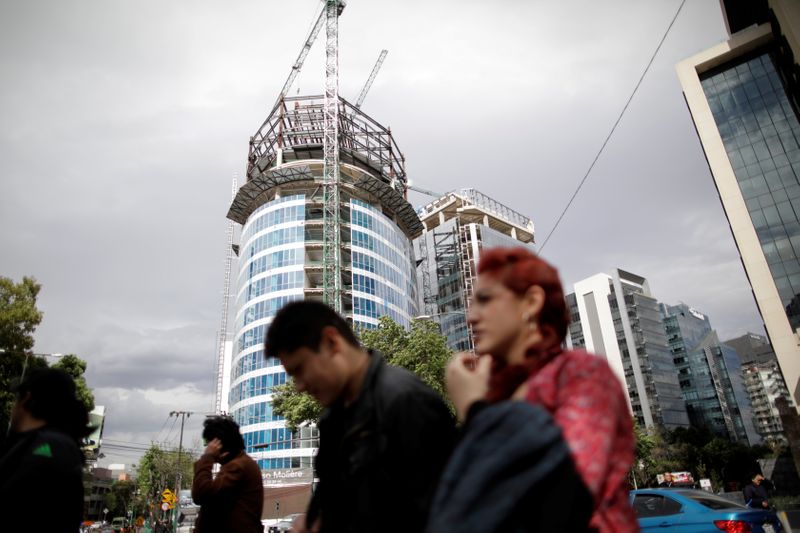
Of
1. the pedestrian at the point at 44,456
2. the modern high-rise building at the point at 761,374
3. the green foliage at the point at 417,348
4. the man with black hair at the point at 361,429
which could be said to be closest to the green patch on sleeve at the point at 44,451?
the pedestrian at the point at 44,456

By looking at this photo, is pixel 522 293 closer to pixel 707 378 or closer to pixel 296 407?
pixel 296 407

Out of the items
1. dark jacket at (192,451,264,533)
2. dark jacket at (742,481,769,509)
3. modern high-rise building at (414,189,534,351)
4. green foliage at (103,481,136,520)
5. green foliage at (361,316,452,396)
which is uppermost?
modern high-rise building at (414,189,534,351)

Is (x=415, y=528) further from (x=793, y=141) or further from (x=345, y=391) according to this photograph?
(x=793, y=141)

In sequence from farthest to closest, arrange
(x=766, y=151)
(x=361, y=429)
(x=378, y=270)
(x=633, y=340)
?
(x=633, y=340), (x=378, y=270), (x=766, y=151), (x=361, y=429)

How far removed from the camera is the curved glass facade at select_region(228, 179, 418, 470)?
51969mm

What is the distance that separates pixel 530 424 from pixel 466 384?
0.35 m

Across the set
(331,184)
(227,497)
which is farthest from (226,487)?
(331,184)

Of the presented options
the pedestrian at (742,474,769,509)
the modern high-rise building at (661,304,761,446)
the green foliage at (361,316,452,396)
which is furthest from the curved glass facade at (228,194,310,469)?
the modern high-rise building at (661,304,761,446)

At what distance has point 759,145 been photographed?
4597 cm

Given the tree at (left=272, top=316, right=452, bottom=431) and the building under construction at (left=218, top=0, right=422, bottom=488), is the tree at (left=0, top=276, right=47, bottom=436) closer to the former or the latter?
the tree at (left=272, top=316, right=452, bottom=431)

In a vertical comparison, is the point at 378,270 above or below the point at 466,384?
above

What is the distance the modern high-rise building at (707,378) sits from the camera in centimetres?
9625

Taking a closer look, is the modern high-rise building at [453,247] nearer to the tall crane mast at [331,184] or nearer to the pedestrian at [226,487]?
the tall crane mast at [331,184]

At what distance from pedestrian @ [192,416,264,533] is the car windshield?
5927 millimetres
